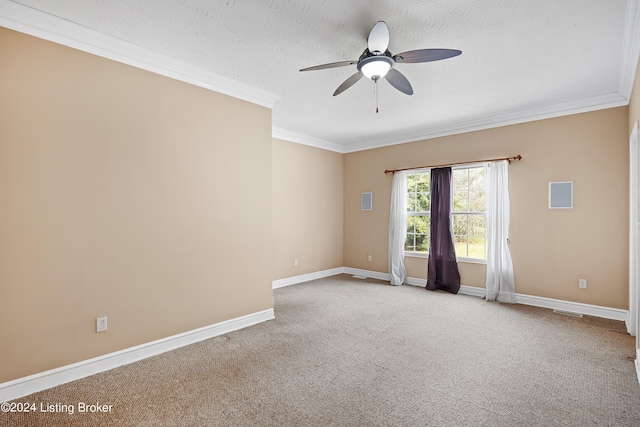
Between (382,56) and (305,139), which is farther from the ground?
(305,139)

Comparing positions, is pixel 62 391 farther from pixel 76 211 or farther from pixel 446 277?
pixel 446 277

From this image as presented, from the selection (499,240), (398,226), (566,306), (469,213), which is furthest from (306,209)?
(566,306)

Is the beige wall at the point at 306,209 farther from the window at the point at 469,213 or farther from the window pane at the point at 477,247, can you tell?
the window pane at the point at 477,247

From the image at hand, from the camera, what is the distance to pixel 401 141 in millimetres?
5875

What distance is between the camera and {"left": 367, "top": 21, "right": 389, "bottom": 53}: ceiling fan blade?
2291mm

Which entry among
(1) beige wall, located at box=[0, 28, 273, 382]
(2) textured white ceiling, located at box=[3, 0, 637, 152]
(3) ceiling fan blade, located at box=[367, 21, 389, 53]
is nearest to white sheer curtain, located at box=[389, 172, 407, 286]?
(2) textured white ceiling, located at box=[3, 0, 637, 152]

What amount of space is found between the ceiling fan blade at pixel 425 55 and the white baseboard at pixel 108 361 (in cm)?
306

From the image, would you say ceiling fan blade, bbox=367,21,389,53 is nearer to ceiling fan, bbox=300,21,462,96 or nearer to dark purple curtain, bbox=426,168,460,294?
ceiling fan, bbox=300,21,462,96

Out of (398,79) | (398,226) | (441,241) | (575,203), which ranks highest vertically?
(398,79)

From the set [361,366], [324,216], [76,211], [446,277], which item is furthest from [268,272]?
[446,277]

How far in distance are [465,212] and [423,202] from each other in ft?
2.52

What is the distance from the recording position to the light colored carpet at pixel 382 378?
2.08m

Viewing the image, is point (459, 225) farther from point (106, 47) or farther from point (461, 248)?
point (106, 47)

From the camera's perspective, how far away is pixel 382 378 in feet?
8.37
